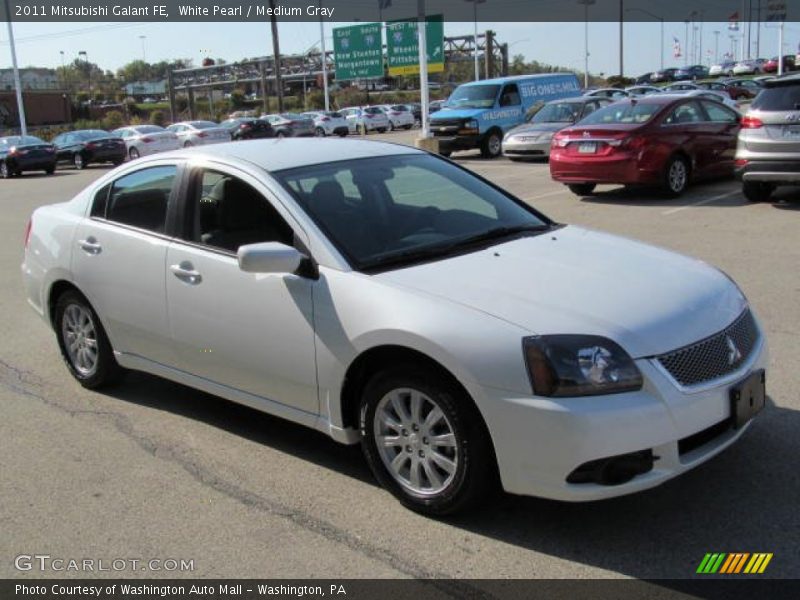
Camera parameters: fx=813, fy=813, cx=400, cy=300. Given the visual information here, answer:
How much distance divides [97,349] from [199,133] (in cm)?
3255

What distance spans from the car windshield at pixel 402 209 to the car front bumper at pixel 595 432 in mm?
1058

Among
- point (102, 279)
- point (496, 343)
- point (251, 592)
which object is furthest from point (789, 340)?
point (102, 279)

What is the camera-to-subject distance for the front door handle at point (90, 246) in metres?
5.05

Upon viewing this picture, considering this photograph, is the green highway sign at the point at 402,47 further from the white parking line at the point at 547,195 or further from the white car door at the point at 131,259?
the white car door at the point at 131,259

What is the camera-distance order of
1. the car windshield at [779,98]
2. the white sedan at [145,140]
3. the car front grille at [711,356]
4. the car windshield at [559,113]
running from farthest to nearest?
1. the white sedan at [145,140]
2. the car windshield at [559,113]
3. the car windshield at [779,98]
4. the car front grille at [711,356]

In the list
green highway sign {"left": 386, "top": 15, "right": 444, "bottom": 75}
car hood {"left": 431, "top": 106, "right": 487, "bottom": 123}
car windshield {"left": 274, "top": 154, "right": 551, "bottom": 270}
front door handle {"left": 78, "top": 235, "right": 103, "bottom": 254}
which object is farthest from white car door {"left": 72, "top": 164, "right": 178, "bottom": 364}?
green highway sign {"left": 386, "top": 15, "right": 444, "bottom": 75}

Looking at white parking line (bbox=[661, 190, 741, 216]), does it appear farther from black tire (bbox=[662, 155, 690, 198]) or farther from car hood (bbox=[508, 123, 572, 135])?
car hood (bbox=[508, 123, 572, 135])

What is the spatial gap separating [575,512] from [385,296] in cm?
127

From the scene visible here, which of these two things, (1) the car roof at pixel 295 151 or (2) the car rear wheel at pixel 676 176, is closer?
(1) the car roof at pixel 295 151

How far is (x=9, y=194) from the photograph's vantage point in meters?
21.8

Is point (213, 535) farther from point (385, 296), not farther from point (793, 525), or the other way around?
point (793, 525)

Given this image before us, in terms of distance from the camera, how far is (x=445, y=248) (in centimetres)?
405

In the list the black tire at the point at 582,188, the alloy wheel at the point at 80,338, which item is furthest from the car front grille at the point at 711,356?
the black tire at the point at 582,188

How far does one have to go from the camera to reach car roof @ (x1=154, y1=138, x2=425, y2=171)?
14.5ft
